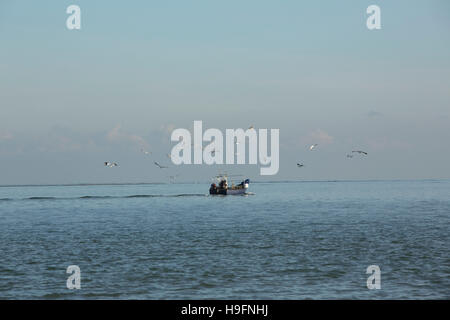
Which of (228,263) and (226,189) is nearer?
(228,263)

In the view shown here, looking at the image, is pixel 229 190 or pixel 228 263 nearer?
pixel 228 263

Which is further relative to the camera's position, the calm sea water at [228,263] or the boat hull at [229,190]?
the boat hull at [229,190]

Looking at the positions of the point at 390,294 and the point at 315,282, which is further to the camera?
the point at 315,282

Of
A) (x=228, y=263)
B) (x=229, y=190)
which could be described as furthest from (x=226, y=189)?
(x=228, y=263)

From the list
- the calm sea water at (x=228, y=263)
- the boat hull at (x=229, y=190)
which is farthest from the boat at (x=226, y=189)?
the calm sea water at (x=228, y=263)

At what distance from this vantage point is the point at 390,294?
2795cm

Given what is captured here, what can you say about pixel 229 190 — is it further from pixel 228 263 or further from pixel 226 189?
pixel 228 263

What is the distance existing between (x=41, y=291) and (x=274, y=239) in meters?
31.1

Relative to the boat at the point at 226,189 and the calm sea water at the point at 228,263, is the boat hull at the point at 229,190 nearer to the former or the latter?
the boat at the point at 226,189

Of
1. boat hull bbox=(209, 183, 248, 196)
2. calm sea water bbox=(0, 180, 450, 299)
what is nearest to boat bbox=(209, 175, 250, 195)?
boat hull bbox=(209, 183, 248, 196)
